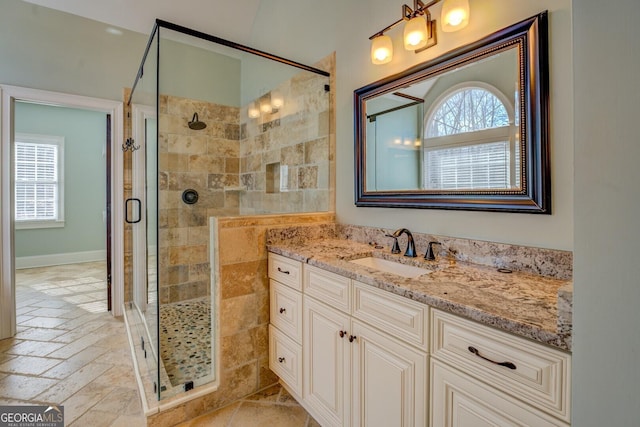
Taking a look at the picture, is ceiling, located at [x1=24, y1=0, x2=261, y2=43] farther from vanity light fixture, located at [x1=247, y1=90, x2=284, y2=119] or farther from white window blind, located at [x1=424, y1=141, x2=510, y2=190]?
white window blind, located at [x1=424, y1=141, x2=510, y2=190]

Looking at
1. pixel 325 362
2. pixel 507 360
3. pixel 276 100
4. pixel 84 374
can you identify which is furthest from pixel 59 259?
pixel 507 360

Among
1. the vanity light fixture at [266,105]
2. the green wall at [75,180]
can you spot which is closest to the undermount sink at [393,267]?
the vanity light fixture at [266,105]

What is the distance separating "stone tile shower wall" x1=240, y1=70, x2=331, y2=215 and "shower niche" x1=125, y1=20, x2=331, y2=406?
0.03ft

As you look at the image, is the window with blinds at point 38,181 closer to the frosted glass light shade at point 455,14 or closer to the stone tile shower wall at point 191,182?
the stone tile shower wall at point 191,182

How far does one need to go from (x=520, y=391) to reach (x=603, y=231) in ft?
1.70

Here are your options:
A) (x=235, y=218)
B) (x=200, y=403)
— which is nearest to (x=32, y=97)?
(x=235, y=218)

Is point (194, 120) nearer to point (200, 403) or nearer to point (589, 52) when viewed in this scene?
point (200, 403)

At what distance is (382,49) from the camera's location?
5.83 ft

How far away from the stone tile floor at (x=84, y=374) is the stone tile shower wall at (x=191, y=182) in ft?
2.15

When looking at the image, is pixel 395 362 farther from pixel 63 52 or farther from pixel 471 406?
pixel 63 52

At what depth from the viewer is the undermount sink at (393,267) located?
153 centimetres

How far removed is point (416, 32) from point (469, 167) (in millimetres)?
752

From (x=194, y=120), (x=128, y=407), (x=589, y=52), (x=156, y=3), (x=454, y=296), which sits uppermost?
(x=156, y=3)

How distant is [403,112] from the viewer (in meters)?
1.78
